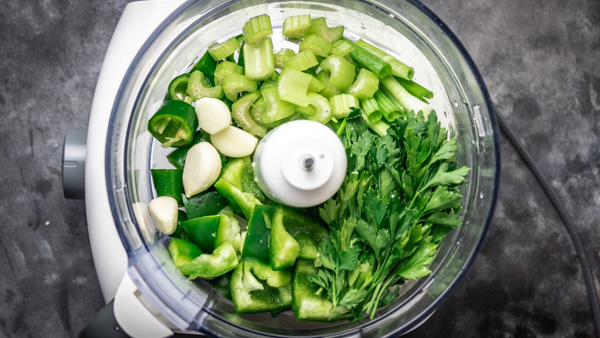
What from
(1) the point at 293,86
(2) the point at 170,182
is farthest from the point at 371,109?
(2) the point at 170,182

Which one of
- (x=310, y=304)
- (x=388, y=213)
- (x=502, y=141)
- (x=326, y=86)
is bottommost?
(x=310, y=304)

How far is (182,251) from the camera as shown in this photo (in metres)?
0.89

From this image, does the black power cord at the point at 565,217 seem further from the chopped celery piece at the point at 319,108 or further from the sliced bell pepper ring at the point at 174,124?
the sliced bell pepper ring at the point at 174,124

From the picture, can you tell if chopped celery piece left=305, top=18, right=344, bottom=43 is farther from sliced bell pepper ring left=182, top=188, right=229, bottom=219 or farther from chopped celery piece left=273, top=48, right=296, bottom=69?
sliced bell pepper ring left=182, top=188, right=229, bottom=219

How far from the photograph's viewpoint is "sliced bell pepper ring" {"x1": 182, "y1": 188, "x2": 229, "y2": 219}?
919mm

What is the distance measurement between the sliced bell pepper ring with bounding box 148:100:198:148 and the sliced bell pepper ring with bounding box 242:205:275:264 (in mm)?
171

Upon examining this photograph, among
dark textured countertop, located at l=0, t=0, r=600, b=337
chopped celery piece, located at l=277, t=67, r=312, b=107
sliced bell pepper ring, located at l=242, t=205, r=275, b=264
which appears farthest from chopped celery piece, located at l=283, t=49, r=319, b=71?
dark textured countertop, located at l=0, t=0, r=600, b=337

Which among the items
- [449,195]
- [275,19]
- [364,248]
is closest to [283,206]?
[364,248]

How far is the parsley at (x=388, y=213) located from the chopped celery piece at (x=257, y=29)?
0.23 metres

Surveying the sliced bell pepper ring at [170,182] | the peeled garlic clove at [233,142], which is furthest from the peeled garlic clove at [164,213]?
the peeled garlic clove at [233,142]

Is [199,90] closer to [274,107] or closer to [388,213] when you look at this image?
[274,107]

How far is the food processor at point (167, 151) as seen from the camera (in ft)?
2.87

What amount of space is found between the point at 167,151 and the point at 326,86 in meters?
0.30

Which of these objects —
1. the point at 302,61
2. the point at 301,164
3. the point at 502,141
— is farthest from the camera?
the point at 502,141
